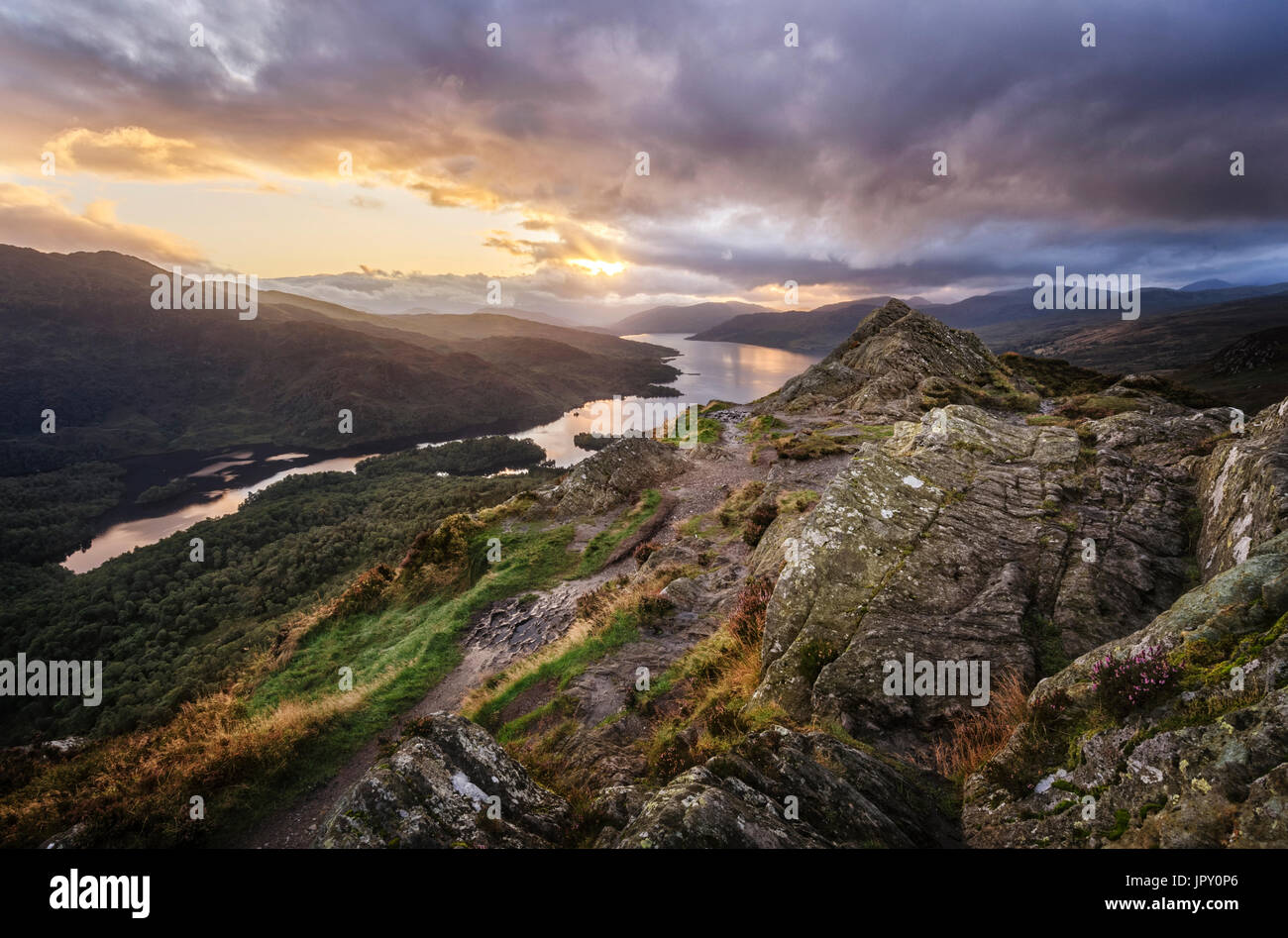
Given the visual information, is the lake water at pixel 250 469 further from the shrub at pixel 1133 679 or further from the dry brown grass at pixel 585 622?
the shrub at pixel 1133 679

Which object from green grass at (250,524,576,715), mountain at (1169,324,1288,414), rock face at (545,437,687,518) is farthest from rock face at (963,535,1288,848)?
mountain at (1169,324,1288,414)

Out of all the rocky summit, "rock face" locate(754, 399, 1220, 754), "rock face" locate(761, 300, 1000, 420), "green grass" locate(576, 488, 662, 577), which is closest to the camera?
the rocky summit

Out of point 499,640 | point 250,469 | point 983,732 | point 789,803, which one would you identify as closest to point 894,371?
point 499,640

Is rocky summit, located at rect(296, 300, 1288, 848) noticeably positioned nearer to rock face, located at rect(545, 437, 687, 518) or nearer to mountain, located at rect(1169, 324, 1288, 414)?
rock face, located at rect(545, 437, 687, 518)

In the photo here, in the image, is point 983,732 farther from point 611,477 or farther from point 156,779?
point 611,477
